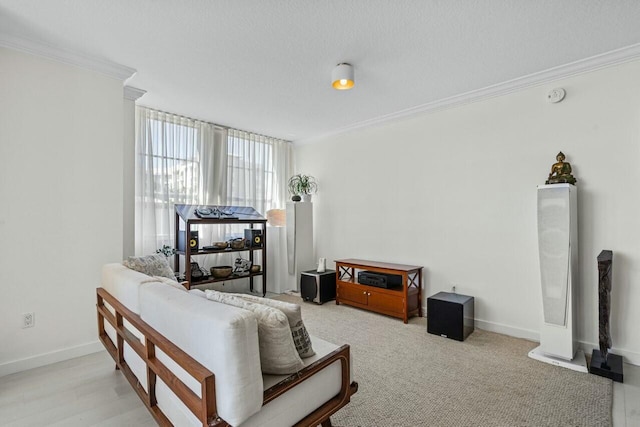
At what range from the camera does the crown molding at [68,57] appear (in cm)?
242

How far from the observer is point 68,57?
2658mm

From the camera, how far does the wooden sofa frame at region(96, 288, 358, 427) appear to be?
1138 mm

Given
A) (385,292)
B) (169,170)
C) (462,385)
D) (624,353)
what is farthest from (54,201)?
(624,353)

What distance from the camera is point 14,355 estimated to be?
2.46 meters

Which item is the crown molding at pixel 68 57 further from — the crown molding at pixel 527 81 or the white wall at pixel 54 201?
the crown molding at pixel 527 81

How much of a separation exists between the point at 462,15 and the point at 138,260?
124 inches

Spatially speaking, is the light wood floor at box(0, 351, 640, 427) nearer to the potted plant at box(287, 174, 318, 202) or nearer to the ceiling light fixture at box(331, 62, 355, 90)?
the ceiling light fixture at box(331, 62, 355, 90)

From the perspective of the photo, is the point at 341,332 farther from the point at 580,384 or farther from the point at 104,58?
the point at 104,58

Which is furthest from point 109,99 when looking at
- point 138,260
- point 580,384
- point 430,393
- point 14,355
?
point 580,384

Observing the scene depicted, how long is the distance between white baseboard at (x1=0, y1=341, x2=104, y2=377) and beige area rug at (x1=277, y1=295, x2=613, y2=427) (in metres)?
2.14

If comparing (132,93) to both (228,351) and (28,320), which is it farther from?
(228,351)

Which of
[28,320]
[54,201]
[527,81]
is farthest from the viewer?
[527,81]

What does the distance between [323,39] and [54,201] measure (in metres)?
2.61

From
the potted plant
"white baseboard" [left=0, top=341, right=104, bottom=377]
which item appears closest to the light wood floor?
"white baseboard" [left=0, top=341, right=104, bottom=377]
